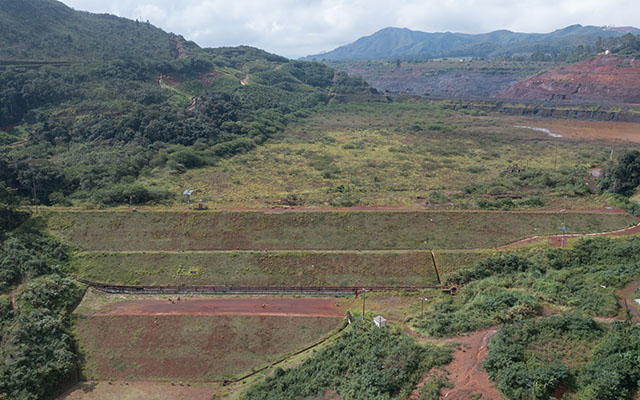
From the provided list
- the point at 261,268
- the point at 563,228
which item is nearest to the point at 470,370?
the point at 261,268

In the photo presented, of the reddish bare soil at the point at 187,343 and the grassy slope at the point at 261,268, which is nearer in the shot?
the reddish bare soil at the point at 187,343

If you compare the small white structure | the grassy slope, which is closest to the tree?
the grassy slope

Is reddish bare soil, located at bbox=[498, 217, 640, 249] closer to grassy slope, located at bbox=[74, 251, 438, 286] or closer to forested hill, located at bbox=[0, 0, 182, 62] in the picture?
grassy slope, located at bbox=[74, 251, 438, 286]

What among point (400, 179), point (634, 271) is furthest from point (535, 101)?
point (634, 271)

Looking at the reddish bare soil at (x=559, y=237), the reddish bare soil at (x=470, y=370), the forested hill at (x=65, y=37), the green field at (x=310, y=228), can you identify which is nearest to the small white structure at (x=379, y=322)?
Result: the reddish bare soil at (x=470, y=370)

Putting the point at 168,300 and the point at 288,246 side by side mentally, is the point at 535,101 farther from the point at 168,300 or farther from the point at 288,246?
the point at 168,300

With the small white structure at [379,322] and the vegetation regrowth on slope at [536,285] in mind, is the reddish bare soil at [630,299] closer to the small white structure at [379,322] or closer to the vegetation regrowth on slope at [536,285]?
the vegetation regrowth on slope at [536,285]
